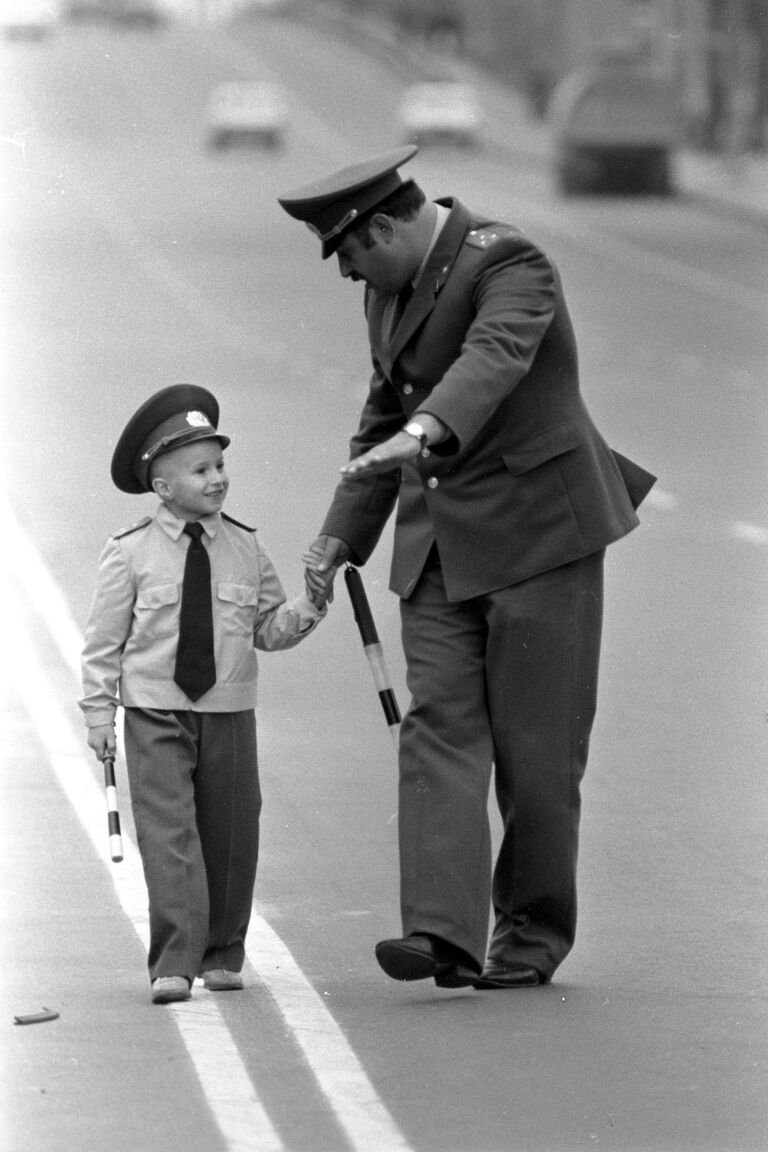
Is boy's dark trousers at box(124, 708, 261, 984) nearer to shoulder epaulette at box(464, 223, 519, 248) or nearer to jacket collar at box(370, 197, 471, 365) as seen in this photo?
jacket collar at box(370, 197, 471, 365)

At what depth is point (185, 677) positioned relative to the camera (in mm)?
6418

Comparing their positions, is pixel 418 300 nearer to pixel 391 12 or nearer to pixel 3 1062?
pixel 3 1062

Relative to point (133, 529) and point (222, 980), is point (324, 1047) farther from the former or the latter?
point (133, 529)

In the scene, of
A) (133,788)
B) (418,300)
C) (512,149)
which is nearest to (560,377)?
(418,300)

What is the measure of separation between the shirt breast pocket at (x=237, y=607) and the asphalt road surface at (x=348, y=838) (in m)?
0.83

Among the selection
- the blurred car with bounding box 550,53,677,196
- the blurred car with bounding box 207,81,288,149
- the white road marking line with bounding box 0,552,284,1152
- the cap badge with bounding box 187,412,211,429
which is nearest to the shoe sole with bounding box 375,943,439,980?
the white road marking line with bounding box 0,552,284,1152

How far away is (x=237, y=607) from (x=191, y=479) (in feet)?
1.04

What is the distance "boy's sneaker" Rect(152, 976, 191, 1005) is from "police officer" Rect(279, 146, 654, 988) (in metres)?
0.51

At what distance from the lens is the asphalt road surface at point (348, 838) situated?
18.0 ft

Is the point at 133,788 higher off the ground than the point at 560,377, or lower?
lower

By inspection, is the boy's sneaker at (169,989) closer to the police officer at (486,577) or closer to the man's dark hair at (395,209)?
the police officer at (486,577)

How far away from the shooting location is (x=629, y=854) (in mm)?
8031

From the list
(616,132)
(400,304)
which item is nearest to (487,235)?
(400,304)

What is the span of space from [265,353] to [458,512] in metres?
18.7
